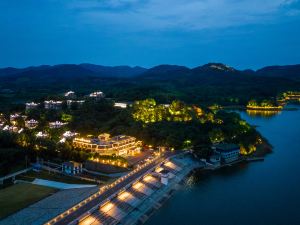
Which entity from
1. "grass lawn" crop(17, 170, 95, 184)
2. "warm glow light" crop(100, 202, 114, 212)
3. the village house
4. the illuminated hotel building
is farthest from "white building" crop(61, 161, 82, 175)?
the village house

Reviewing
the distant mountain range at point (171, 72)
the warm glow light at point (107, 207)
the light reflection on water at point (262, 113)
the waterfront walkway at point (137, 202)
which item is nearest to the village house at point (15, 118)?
the waterfront walkway at point (137, 202)

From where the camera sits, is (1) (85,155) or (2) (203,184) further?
(1) (85,155)

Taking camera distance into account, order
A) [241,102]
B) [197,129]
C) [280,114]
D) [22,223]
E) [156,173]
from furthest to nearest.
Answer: [241,102], [280,114], [197,129], [156,173], [22,223]

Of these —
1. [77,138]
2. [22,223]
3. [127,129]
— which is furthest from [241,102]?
[22,223]

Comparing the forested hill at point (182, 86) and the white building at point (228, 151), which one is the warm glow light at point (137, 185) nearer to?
the white building at point (228, 151)

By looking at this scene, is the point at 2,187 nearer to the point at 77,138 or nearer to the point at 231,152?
the point at 77,138
